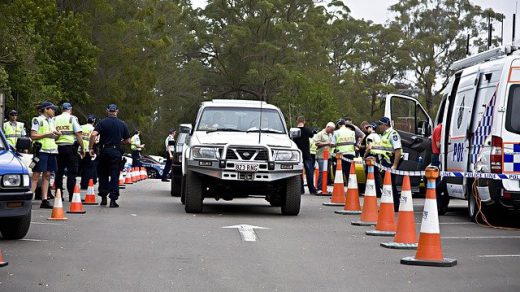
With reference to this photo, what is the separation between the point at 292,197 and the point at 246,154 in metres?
1.10

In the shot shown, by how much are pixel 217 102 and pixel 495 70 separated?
19.0ft

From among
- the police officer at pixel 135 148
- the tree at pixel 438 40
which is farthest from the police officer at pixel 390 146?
the tree at pixel 438 40

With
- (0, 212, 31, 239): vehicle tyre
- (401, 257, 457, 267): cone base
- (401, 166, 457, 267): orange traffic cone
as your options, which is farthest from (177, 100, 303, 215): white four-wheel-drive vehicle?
(401, 257, 457, 267): cone base

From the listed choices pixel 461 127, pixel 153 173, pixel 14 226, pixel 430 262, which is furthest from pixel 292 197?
pixel 153 173

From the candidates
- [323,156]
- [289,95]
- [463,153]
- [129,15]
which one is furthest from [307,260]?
[289,95]

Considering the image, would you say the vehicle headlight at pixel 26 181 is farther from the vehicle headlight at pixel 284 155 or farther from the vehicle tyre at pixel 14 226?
the vehicle headlight at pixel 284 155

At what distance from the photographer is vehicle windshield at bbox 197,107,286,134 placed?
19422 millimetres

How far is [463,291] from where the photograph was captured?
9508mm

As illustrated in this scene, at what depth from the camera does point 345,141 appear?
85.9ft

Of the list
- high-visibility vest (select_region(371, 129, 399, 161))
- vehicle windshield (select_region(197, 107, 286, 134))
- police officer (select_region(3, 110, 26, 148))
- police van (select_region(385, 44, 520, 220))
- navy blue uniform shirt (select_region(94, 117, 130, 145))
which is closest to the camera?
police van (select_region(385, 44, 520, 220))

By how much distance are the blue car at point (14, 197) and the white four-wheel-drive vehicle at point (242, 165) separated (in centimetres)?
503

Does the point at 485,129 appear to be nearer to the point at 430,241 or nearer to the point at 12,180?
the point at 430,241

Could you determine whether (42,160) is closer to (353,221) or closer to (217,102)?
(217,102)

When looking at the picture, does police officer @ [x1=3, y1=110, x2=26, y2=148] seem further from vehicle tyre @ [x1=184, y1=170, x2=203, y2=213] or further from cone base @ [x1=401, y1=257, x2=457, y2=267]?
cone base @ [x1=401, y1=257, x2=457, y2=267]
